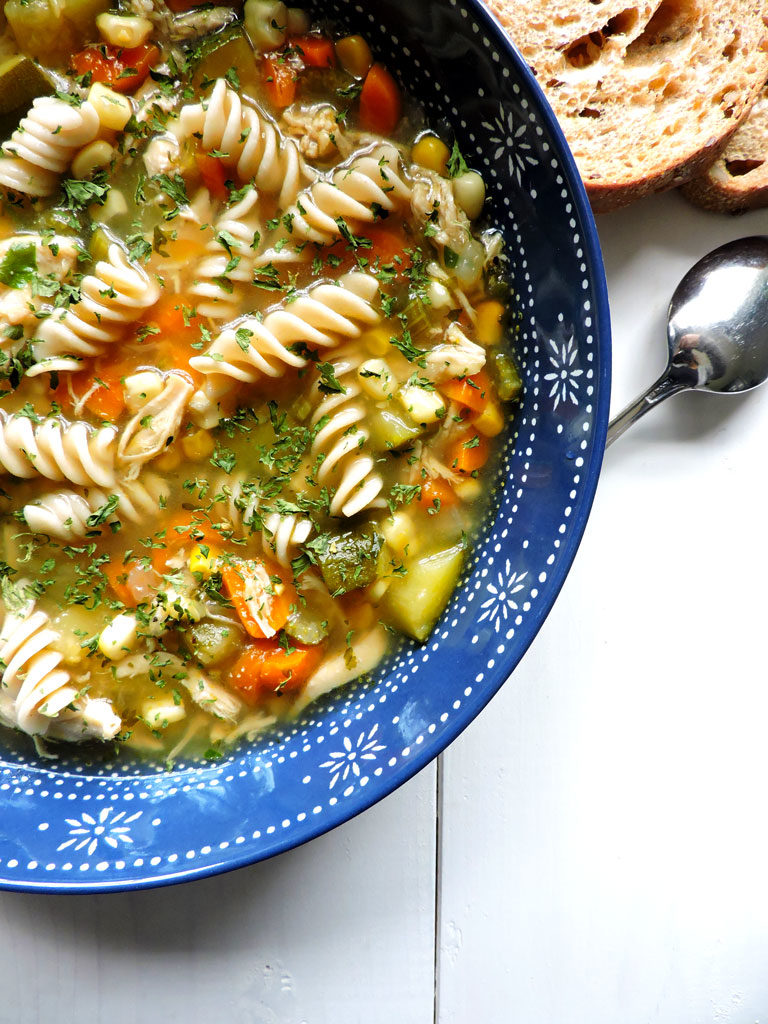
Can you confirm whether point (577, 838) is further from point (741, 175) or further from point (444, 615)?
point (741, 175)

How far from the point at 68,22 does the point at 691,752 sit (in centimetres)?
371

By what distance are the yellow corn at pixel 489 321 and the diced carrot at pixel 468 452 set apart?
1.10 feet

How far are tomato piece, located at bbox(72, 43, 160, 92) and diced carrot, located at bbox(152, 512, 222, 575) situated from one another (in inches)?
60.0

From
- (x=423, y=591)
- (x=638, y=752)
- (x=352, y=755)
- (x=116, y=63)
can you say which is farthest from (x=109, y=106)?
(x=638, y=752)

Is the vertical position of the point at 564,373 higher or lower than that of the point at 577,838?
higher

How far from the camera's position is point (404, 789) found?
350cm

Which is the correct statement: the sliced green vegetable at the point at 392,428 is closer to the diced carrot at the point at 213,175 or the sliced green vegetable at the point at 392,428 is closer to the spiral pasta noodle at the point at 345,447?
the spiral pasta noodle at the point at 345,447

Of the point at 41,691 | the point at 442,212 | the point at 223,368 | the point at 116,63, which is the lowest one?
the point at 41,691

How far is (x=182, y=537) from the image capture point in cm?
312

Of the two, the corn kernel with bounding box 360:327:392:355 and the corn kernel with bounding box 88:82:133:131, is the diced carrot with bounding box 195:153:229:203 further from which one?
the corn kernel with bounding box 360:327:392:355

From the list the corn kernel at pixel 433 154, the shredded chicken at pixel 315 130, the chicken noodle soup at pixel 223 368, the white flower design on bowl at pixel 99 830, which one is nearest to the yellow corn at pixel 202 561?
the chicken noodle soup at pixel 223 368

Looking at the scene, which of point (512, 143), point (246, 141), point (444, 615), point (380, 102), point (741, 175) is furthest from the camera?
point (741, 175)

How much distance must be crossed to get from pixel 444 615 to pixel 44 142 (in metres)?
2.16

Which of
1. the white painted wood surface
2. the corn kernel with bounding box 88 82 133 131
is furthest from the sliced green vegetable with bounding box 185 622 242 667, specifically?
the corn kernel with bounding box 88 82 133 131
